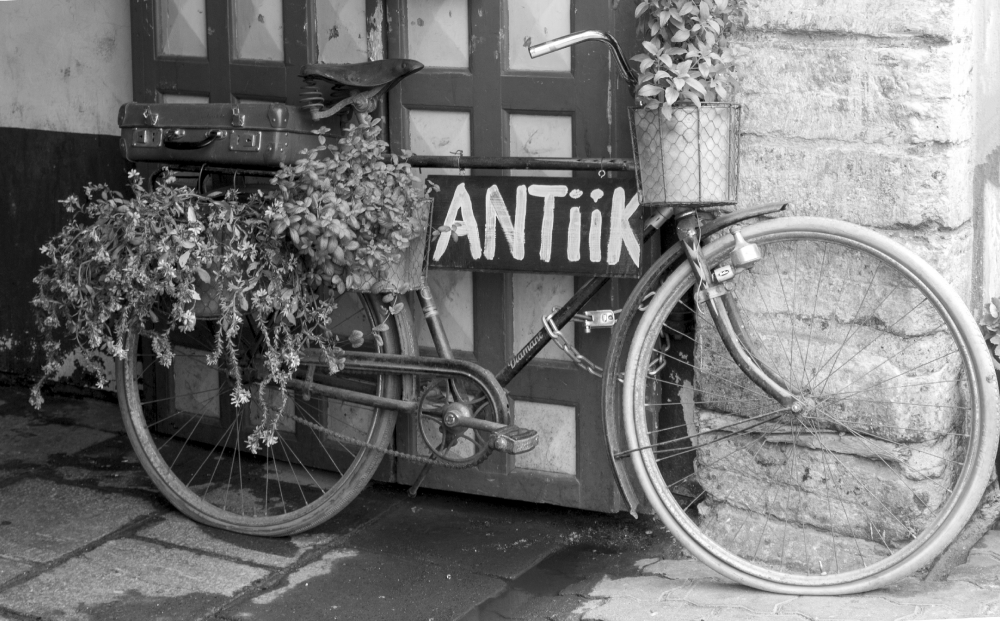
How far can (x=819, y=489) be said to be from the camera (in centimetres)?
343

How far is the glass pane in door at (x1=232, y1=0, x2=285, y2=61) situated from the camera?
4250 mm

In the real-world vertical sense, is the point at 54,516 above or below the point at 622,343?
below

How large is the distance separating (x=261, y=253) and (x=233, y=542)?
1.08 metres

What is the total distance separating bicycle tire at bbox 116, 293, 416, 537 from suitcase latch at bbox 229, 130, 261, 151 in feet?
2.01

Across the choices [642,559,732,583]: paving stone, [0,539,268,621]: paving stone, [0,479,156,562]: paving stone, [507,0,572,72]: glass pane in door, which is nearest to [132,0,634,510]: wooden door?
[507,0,572,72]: glass pane in door

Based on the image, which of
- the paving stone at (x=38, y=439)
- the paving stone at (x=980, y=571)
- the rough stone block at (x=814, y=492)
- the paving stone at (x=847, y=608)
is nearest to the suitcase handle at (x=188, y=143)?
the paving stone at (x=38, y=439)

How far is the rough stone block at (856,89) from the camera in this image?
3.13 meters

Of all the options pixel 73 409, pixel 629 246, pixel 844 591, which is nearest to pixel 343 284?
pixel 629 246

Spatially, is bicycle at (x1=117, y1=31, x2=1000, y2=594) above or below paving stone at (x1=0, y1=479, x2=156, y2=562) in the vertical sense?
above

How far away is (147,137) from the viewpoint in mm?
3861

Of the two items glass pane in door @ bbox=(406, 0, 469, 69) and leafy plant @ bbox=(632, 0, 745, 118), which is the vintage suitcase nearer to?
glass pane in door @ bbox=(406, 0, 469, 69)

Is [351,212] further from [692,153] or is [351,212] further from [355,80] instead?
[692,153]

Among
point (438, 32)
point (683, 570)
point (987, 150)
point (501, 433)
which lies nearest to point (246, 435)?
point (501, 433)

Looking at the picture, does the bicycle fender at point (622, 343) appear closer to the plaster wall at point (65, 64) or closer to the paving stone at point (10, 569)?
the paving stone at point (10, 569)
